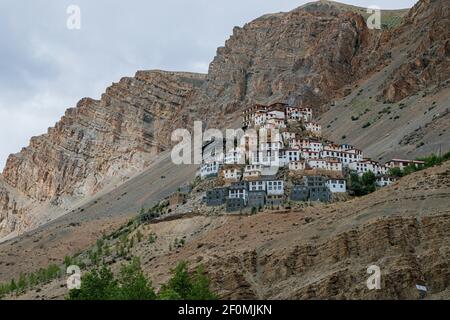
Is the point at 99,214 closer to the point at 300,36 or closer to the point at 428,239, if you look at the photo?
the point at 300,36

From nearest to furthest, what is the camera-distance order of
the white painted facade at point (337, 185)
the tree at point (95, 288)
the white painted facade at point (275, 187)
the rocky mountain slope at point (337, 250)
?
the tree at point (95, 288) < the rocky mountain slope at point (337, 250) < the white painted facade at point (275, 187) < the white painted facade at point (337, 185)

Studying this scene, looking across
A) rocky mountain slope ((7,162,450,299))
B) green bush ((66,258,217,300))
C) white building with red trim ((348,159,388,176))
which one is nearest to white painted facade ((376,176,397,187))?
white building with red trim ((348,159,388,176))

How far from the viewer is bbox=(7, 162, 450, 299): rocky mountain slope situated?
204 feet

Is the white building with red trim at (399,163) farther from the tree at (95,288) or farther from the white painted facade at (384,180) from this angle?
the tree at (95,288)

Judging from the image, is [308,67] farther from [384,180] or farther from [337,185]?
[337,185]

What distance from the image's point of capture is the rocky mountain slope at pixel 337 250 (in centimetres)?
6203

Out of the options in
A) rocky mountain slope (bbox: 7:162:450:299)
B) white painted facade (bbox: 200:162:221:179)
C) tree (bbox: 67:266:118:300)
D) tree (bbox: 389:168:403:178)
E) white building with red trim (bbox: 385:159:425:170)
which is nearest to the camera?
tree (bbox: 67:266:118:300)

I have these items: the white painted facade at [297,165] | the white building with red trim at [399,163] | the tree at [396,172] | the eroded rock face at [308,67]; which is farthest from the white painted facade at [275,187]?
the eroded rock face at [308,67]

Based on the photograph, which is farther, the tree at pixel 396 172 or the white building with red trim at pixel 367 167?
the white building with red trim at pixel 367 167

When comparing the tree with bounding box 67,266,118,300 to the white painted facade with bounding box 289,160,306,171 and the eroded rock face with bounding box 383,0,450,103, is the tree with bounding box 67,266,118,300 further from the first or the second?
the eroded rock face with bounding box 383,0,450,103

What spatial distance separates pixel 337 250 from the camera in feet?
225

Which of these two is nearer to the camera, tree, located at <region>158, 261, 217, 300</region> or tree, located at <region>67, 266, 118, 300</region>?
tree, located at <region>158, 261, 217, 300</region>

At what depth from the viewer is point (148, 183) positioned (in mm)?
163000

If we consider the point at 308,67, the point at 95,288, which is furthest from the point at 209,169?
the point at 308,67
